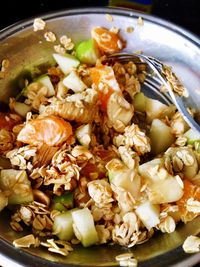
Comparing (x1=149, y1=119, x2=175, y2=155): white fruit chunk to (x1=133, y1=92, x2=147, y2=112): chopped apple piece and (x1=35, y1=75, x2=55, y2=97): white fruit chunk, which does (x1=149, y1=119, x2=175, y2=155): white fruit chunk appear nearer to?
(x1=133, y1=92, x2=147, y2=112): chopped apple piece

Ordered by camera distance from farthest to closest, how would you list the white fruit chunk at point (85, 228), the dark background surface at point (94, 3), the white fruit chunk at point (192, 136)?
the dark background surface at point (94, 3) < the white fruit chunk at point (192, 136) < the white fruit chunk at point (85, 228)

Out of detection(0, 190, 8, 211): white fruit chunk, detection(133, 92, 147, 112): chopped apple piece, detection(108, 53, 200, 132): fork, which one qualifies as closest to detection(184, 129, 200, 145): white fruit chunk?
detection(108, 53, 200, 132): fork

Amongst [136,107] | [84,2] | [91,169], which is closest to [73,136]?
[91,169]

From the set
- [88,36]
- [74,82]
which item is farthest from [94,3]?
[74,82]

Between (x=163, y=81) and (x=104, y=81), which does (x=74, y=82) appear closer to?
(x=104, y=81)

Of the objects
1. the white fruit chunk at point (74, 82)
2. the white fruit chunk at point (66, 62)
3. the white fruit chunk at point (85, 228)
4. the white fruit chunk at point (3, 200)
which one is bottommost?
the white fruit chunk at point (85, 228)

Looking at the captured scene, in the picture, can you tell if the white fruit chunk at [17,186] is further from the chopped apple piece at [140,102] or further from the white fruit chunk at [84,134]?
the chopped apple piece at [140,102]

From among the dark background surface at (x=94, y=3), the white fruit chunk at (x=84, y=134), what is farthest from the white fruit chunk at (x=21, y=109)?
the dark background surface at (x=94, y=3)
